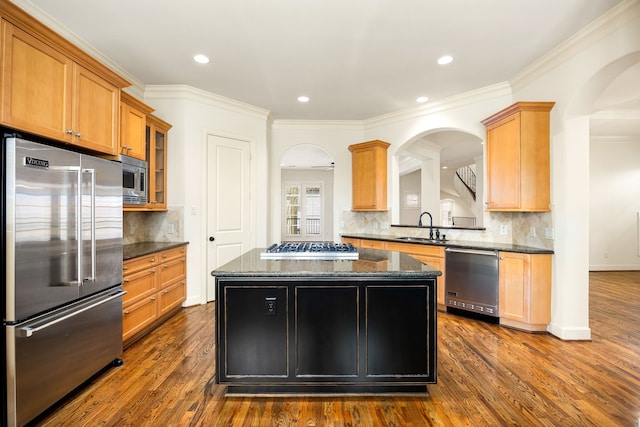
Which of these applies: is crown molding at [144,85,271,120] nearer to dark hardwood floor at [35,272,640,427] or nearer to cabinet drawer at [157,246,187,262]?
cabinet drawer at [157,246,187,262]

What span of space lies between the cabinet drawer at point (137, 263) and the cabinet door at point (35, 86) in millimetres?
1137

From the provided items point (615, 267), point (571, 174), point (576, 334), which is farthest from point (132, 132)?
point (615, 267)

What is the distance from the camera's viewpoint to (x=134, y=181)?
3.24m

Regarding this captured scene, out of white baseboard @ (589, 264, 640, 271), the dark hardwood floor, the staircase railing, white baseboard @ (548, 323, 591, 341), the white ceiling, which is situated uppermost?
the white ceiling

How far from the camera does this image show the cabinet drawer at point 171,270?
3.38 meters

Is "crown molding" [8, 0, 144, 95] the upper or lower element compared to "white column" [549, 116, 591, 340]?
upper

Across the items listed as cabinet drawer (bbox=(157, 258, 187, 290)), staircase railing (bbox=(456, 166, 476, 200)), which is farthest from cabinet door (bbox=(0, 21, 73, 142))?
staircase railing (bbox=(456, 166, 476, 200))

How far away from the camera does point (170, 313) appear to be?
12.0 feet

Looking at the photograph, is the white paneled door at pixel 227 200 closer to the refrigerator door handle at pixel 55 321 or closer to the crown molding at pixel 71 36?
the crown molding at pixel 71 36

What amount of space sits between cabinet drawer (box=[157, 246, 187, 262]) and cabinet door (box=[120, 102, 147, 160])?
1.06 m

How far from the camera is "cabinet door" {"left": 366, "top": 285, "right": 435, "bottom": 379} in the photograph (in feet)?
6.95

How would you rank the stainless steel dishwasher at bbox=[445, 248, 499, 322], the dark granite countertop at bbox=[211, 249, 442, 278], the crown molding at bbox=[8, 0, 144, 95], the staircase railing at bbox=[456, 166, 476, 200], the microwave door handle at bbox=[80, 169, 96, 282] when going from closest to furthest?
the dark granite countertop at bbox=[211, 249, 442, 278], the microwave door handle at bbox=[80, 169, 96, 282], the crown molding at bbox=[8, 0, 144, 95], the stainless steel dishwasher at bbox=[445, 248, 499, 322], the staircase railing at bbox=[456, 166, 476, 200]

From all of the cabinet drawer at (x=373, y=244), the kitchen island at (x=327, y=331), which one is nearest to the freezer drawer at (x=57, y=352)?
the kitchen island at (x=327, y=331)

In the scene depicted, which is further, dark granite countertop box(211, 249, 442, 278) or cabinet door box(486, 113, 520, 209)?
cabinet door box(486, 113, 520, 209)
